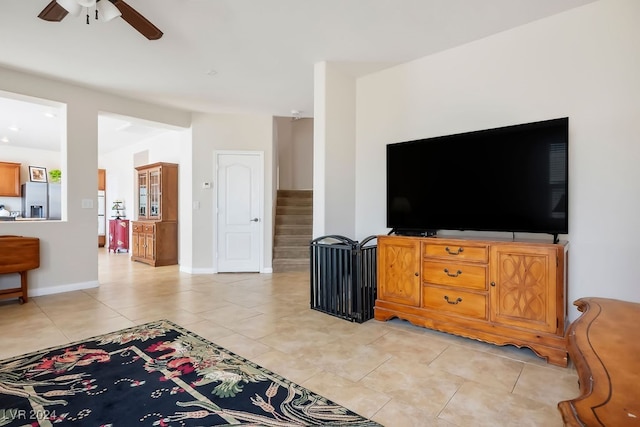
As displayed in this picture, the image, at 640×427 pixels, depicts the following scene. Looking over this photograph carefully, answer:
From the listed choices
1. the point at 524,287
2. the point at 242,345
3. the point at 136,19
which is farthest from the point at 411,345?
the point at 136,19

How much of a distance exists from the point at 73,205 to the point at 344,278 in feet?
12.1

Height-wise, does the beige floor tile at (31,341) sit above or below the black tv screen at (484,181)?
below

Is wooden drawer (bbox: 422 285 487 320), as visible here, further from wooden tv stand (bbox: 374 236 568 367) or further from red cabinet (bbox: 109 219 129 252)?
red cabinet (bbox: 109 219 129 252)

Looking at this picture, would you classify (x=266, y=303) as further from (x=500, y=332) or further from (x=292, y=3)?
(x=292, y=3)

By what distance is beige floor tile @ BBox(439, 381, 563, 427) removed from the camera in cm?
162

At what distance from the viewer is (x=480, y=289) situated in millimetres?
2545

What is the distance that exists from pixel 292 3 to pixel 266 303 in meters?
2.92

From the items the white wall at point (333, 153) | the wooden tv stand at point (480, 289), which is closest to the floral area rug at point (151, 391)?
the wooden tv stand at point (480, 289)

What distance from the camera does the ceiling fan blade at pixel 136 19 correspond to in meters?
2.22

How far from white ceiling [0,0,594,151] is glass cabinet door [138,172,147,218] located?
2690mm

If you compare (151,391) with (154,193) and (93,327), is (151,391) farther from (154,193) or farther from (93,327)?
(154,193)

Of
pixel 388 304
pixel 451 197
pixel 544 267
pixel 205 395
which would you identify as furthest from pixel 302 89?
pixel 205 395

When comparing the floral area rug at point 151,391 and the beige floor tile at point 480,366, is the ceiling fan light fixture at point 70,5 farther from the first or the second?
the beige floor tile at point 480,366

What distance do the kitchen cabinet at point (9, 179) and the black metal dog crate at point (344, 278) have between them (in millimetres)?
8255
